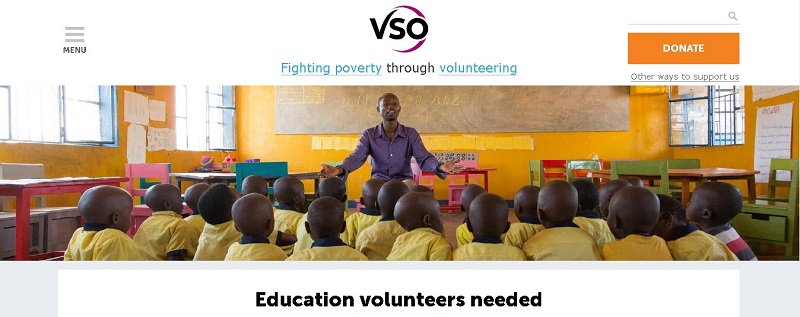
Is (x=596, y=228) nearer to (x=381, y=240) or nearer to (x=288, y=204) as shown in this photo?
(x=381, y=240)

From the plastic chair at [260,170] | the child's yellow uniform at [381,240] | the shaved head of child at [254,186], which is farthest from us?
the plastic chair at [260,170]

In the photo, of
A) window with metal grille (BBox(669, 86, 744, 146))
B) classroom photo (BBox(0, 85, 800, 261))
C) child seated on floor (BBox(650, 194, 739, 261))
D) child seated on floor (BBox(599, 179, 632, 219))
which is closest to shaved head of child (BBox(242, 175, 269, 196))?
classroom photo (BBox(0, 85, 800, 261))

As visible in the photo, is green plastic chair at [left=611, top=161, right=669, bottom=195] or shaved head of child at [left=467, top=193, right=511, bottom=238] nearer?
shaved head of child at [left=467, top=193, right=511, bottom=238]

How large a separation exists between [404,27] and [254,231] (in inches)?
41.6

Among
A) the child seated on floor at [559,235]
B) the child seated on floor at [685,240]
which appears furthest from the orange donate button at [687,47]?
the child seated on floor at [559,235]

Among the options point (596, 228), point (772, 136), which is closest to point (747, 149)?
point (772, 136)

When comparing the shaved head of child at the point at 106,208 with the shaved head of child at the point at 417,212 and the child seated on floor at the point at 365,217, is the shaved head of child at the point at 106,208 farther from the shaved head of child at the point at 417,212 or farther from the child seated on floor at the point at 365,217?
the shaved head of child at the point at 417,212

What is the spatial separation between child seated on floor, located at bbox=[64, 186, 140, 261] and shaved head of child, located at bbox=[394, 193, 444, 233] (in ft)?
3.19

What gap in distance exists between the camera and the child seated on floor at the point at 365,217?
2.43 metres

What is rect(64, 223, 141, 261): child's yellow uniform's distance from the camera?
184 centimetres

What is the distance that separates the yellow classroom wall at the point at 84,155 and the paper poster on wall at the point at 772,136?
19.3 ft

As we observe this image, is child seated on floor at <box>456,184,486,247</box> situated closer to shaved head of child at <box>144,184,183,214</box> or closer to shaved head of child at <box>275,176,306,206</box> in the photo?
shaved head of child at <box>275,176,306,206</box>

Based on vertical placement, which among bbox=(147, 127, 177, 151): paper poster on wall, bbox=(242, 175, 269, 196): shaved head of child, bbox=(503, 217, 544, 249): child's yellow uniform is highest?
bbox=(147, 127, 177, 151): paper poster on wall

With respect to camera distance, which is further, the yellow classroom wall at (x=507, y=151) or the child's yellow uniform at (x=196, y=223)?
the yellow classroom wall at (x=507, y=151)
